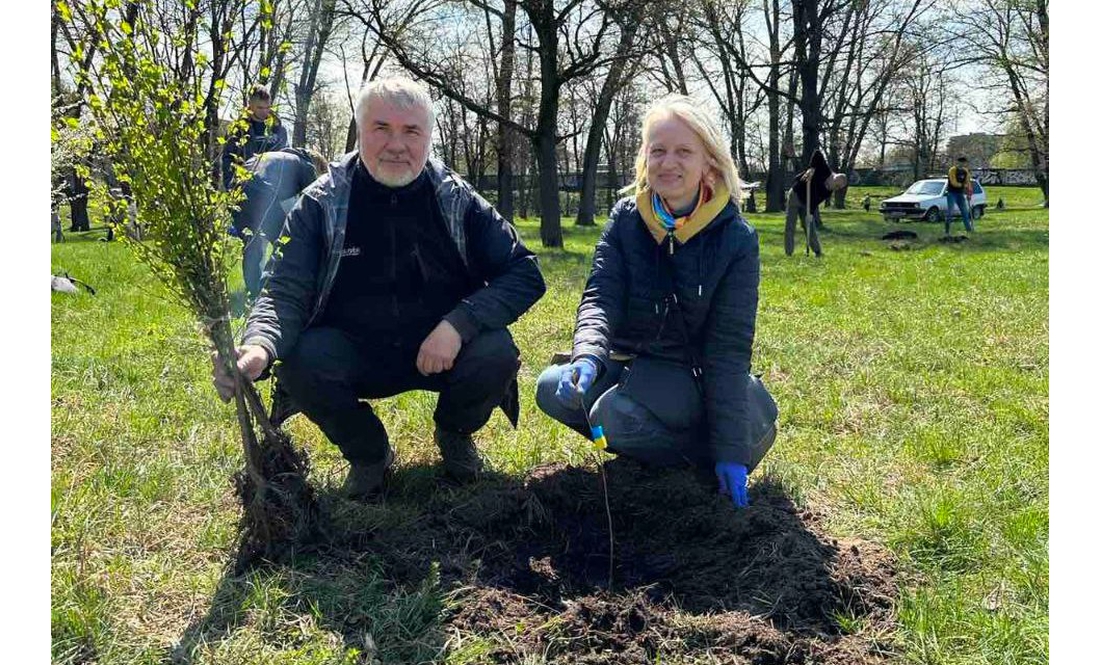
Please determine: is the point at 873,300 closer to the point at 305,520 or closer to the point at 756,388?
the point at 756,388

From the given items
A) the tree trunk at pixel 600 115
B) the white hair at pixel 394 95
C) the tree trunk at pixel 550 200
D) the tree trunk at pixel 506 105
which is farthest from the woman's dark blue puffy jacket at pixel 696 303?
the tree trunk at pixel 550 200

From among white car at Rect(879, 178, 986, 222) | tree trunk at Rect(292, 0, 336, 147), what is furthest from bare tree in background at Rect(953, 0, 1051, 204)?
tree trunk at Rect(292, 0, 336, 147)

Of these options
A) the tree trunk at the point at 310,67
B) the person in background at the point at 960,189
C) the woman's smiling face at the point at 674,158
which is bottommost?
the woman's smiling face at the point at 674,158

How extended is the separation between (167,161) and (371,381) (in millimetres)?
1235

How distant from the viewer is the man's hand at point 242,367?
7.75 ft

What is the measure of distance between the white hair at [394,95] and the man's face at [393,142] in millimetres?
14

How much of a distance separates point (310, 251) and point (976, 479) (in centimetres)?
277

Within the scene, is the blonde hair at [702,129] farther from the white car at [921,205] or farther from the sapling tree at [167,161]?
the white car at [921,205]

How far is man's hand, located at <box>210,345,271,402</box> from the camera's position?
236cm

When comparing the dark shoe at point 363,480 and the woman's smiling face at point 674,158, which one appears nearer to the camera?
the woman's smiling face at point 674,158

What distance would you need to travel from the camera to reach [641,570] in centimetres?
271

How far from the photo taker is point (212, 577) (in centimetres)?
249

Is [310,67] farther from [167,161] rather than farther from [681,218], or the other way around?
[167,161]

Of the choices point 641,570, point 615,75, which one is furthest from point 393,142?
point 615,75
